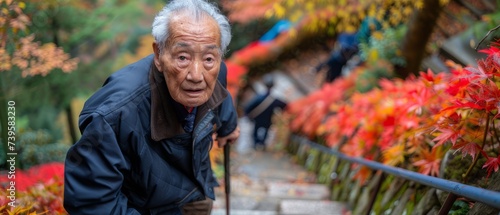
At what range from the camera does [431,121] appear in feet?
10.7

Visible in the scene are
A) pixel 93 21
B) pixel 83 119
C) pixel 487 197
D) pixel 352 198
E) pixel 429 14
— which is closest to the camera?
pixel 487 197

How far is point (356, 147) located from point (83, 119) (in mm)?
3522

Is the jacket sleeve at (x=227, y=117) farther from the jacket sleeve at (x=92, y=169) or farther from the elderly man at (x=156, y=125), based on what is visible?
the jacket sleeve at (x=92, y=169)

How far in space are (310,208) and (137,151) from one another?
118 inches

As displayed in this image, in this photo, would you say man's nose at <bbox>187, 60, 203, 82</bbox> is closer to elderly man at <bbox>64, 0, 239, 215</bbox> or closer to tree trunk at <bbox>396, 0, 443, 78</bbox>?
elderly man at <bbox>64, 0, 239, 215</bbox>

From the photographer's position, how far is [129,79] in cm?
209

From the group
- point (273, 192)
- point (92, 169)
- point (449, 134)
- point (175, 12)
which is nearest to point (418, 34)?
point (273, 192)

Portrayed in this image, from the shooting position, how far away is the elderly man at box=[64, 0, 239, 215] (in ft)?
6.16

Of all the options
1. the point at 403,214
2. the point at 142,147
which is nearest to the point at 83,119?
the point at 142,147

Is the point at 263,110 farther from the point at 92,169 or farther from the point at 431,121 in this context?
the point at 92,169

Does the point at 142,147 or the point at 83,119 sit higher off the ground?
the point at 83,119

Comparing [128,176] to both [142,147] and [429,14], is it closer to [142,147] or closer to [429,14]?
[142,147]

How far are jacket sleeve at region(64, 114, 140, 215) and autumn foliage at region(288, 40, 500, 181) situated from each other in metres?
1.66

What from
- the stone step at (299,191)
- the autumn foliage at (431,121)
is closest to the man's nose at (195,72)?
the autumn foliage at (431,121)
